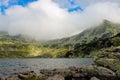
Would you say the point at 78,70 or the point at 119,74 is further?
the point at 78,70

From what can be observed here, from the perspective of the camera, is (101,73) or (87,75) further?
(87,75)

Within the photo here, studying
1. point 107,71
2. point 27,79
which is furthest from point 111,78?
point 27,79

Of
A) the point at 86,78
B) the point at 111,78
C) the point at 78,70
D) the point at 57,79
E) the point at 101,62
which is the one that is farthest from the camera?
the point at 101,62

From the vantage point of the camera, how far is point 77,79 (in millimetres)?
45656

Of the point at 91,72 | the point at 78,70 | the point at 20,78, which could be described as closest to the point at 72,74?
the point at 78,70

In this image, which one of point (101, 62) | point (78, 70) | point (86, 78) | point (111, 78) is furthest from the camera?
point (101, 62)

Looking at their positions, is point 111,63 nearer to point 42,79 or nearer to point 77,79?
point 77,79

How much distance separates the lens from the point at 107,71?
42.6 m

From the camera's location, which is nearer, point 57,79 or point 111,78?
point 57,79

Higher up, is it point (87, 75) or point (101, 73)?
point (101, 73)

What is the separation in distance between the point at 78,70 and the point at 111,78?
8.28 m

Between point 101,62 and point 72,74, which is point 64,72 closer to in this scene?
point 72,74

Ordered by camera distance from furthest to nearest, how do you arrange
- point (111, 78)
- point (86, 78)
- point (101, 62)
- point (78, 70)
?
point (101, 62) < point (78, 70) < point (86, 78) < point (111, 78)

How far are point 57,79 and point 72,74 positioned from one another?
971 cm
